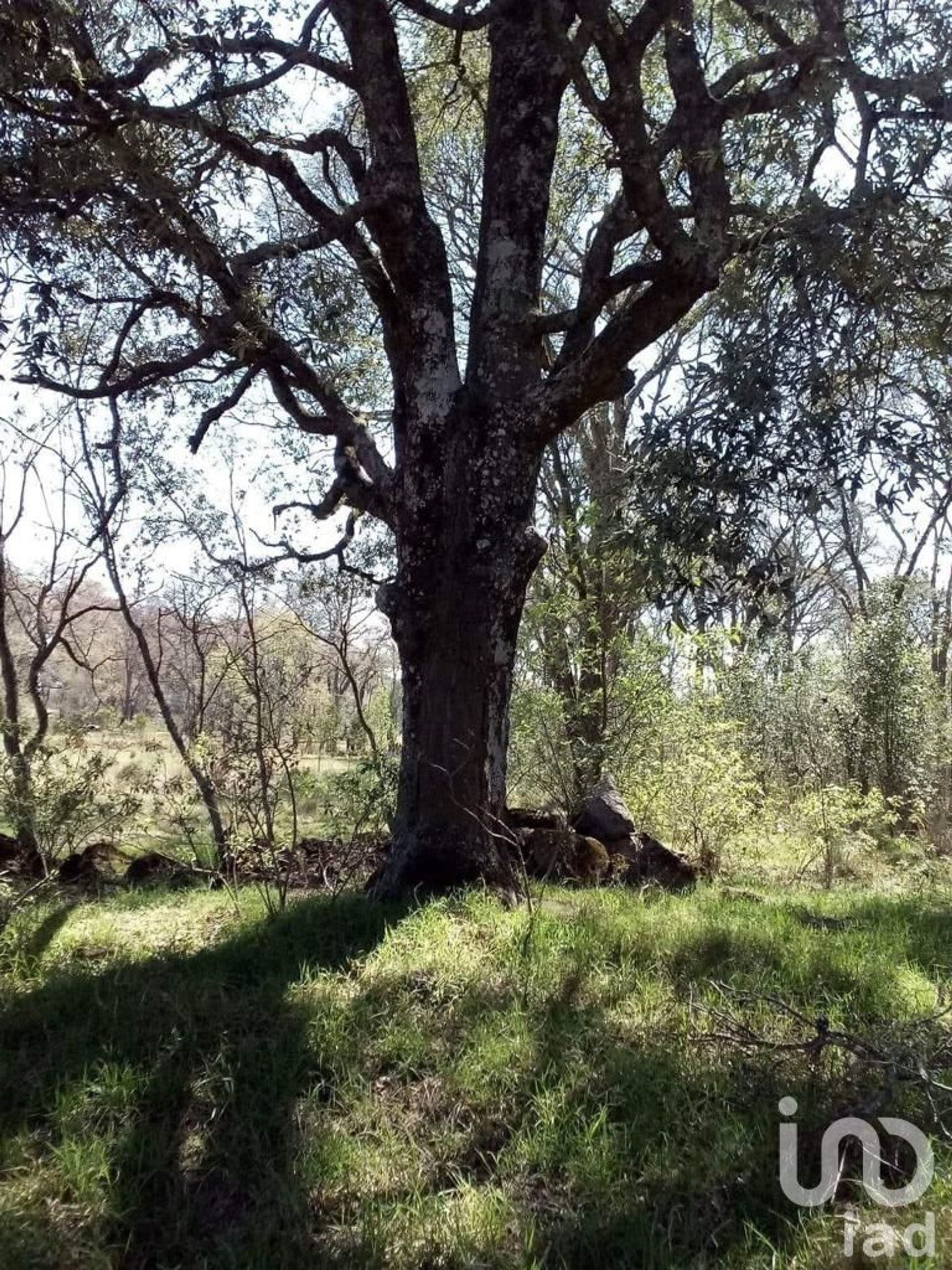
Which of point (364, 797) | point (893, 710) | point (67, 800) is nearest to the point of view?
point (67, 800)

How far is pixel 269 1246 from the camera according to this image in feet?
7.75

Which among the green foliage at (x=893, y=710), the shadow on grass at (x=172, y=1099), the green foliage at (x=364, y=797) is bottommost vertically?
the shadow on grass at (x=172, y=1099)

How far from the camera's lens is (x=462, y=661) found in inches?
181

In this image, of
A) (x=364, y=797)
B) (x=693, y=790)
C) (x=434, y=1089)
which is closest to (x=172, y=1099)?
(x=434, y=1089)

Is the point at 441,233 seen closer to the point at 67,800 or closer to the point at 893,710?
the point at 67,800

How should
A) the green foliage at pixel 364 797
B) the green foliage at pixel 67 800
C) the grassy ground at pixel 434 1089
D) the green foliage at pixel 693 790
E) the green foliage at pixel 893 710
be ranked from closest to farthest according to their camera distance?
the grassy ground at pixel 434 1089 < the green foliage at pixel 67 800 < the green foliage at pixel 364 797 < the green foliage at pixel 693 790 < the green foliage at pixel 893 710

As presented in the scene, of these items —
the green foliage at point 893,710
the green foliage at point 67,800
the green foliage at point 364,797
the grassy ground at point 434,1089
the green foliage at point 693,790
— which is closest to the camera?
the grassy ground at point 434,1089

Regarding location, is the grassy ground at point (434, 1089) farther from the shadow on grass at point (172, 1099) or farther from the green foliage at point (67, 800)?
the green foliage at point (67, 800)

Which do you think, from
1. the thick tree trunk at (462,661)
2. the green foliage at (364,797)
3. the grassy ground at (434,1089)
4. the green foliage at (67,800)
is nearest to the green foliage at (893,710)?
the green foliage at (364,797)

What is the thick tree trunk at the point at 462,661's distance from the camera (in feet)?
14.9

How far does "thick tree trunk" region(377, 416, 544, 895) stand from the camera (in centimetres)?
455

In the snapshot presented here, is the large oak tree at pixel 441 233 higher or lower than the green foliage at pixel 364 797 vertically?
higher

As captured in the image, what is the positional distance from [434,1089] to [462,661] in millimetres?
2165

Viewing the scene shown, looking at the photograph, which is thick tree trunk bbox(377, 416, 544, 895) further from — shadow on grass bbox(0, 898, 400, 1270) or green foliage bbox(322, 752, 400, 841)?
green foliage bbox(322, 752, 400, 841)
